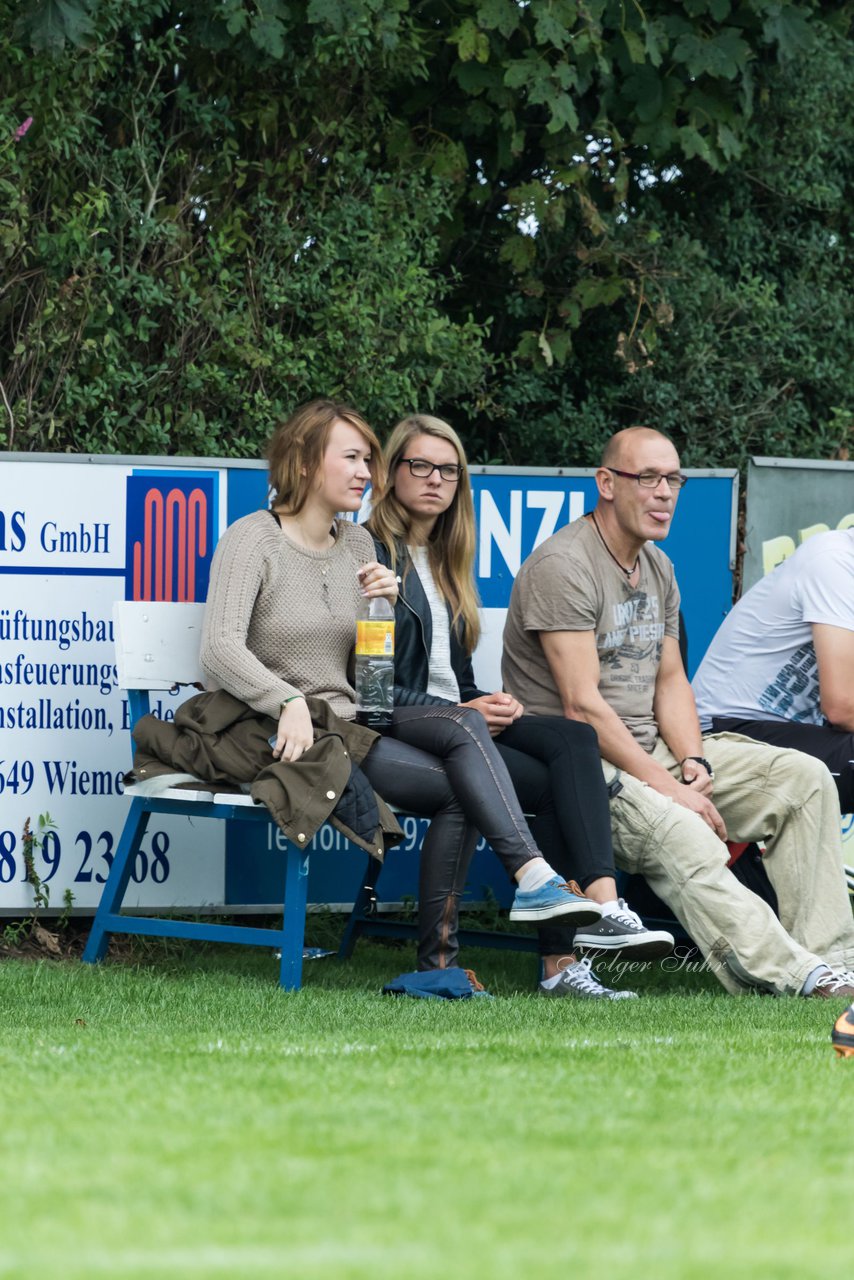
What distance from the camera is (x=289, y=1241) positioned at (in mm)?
2316

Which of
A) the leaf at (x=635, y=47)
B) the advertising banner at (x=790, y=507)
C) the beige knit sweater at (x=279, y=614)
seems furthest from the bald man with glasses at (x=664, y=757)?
the leaf at (x=635, y=47)

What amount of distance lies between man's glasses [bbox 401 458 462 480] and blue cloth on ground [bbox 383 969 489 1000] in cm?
155

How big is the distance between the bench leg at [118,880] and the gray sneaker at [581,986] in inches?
50.8

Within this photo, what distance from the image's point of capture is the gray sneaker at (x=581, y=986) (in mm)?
5441

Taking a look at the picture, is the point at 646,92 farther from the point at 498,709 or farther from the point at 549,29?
the point at 498,709

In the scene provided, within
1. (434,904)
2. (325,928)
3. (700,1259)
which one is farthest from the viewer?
(325,928)

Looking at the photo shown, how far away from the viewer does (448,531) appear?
238 inches

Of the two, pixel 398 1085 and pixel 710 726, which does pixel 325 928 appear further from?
pixel 398 1085

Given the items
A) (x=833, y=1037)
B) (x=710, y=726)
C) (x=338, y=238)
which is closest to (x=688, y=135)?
→ (x=338, y=238)

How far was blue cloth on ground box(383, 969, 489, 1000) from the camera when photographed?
5.30 meters

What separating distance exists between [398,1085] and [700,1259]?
4.50 ft

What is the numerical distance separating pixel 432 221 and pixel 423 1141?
550 cm

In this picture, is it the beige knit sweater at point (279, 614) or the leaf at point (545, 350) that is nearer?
the beige knit sweater at point (279, 614)

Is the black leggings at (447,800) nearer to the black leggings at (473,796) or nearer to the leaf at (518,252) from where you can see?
the black leggings at (473,796)
